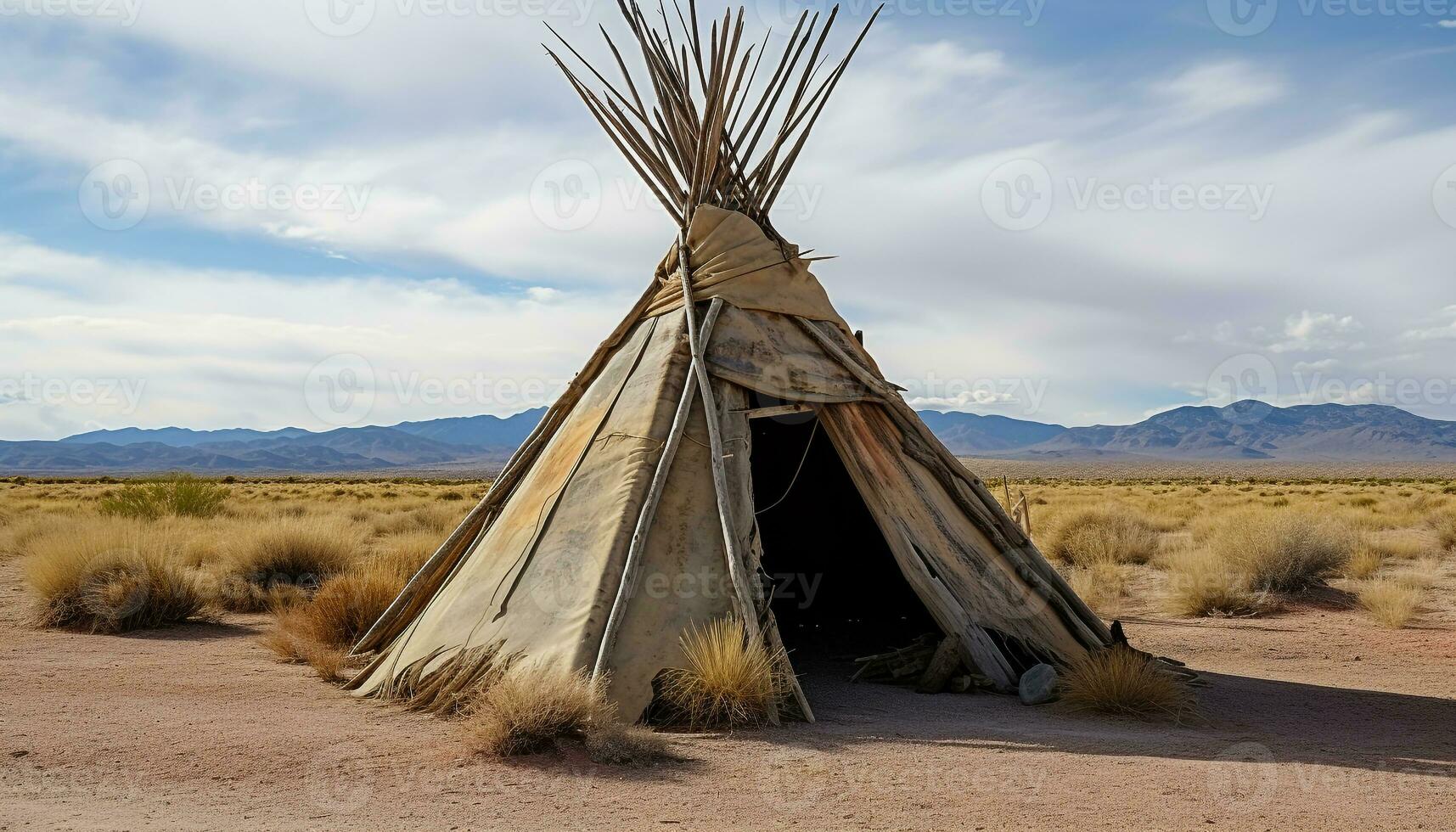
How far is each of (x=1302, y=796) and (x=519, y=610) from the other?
3.99 meters

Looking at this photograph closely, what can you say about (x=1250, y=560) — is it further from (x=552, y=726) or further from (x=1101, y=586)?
(x=552, y=726)

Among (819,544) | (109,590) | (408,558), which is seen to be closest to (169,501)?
(109,590)

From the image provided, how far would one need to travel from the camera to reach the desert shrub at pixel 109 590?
9039 millimetres

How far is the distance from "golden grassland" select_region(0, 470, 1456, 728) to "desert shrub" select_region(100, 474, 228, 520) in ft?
0.15

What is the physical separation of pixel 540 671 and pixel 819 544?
5.46m

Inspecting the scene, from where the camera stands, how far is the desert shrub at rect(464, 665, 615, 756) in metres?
4.85

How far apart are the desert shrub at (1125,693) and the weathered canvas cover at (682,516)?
63 centimetres

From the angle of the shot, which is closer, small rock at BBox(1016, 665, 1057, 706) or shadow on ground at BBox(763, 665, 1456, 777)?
shadow on ground at BBox(763, 665, 1456, 777)

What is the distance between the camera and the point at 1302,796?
4438mm

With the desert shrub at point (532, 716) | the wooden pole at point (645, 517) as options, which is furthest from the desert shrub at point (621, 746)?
the wooden pole at point (645, 517)

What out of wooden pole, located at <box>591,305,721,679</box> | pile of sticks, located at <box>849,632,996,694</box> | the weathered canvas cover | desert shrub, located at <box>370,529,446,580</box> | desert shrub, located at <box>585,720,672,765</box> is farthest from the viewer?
desert shrub, located at <box>370,529,446,580</box>

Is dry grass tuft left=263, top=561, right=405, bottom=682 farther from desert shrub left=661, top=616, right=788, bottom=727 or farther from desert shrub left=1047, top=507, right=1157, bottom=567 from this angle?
desert shrub left=1047, top=507, right=1157, bottom=567

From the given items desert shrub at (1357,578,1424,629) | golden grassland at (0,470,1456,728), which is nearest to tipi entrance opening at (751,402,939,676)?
golden grassland at (0,470,1456,728)

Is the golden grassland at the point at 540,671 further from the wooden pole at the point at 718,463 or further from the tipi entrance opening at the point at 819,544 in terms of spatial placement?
the tipi entrance opening at the point at 819,544
